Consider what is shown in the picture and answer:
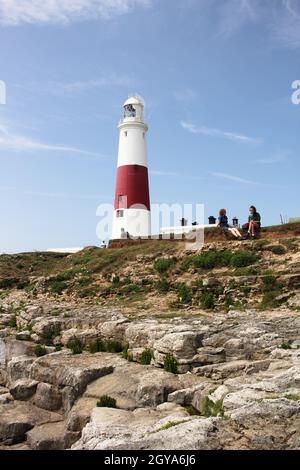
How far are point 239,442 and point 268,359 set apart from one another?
5.57 m

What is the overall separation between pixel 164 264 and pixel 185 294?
169 inches

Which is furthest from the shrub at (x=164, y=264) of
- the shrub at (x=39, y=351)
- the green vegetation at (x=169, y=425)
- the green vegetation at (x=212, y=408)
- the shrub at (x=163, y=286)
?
the green vegetation at (x=169, y=425)

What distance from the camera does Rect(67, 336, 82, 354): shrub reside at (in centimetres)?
1865

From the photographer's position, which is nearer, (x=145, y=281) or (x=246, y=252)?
(x=246, y=252)

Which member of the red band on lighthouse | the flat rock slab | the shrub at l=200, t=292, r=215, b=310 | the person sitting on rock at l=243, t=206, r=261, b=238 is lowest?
the flat rock slab

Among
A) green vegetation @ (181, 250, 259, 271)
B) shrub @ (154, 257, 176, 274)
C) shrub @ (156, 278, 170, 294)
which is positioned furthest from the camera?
shrub @ (154, 257, 176, 274)

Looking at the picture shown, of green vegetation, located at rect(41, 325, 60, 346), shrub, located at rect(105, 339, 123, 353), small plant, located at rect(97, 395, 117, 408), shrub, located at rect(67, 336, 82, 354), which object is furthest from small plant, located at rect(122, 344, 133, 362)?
green vegetation, located at rect(41, 325, 60, 346)

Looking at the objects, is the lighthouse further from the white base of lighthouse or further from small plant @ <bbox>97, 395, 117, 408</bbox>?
small plant @ <bbox>97, 395, 117, 408</bbox>

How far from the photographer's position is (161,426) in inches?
384

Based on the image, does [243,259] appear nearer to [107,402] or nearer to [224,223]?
[224,223]

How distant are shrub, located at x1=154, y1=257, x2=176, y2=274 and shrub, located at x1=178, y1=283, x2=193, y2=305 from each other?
2933mm

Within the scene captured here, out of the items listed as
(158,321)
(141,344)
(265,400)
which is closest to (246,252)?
(158,321)
